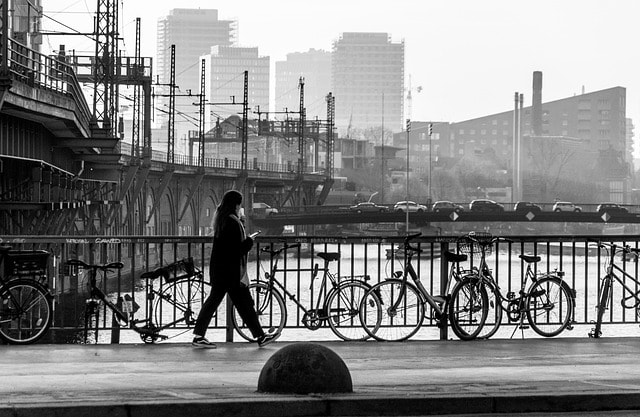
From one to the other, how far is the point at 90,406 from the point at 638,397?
4.21m

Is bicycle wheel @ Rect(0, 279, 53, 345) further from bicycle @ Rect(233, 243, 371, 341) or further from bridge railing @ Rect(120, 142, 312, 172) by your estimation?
bridge railing @ Rect(120, 142, 312, 172)

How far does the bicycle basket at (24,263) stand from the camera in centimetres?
1466

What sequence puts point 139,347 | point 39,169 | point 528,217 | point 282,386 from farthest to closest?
point 528,217, point 39,169, point 139,347, point 282,386

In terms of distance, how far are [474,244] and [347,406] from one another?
6172mm

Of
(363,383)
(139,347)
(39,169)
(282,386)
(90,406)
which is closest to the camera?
(90,406)

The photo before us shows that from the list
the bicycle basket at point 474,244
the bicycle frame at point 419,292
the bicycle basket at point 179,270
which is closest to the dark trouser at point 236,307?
the bicycle basket at point 179,270

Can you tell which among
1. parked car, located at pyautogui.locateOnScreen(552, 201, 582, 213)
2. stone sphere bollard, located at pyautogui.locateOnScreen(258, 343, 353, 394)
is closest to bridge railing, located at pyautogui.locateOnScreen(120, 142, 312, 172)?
parked car, located at pyautogui.locateOnScreen(552, 201, 582, 213)

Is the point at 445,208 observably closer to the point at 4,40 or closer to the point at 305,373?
the point at 4,40

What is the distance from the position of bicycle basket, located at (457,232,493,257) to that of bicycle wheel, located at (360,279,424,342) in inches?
35.1

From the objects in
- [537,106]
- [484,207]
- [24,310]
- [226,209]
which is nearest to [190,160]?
[484,207]

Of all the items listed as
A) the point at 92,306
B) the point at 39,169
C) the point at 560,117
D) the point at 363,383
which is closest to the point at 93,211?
the point at 39,169

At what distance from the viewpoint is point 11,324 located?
14828 mm

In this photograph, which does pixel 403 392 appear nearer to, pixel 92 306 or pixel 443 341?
pixel 443 341

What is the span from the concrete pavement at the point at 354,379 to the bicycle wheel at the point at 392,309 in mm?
400
